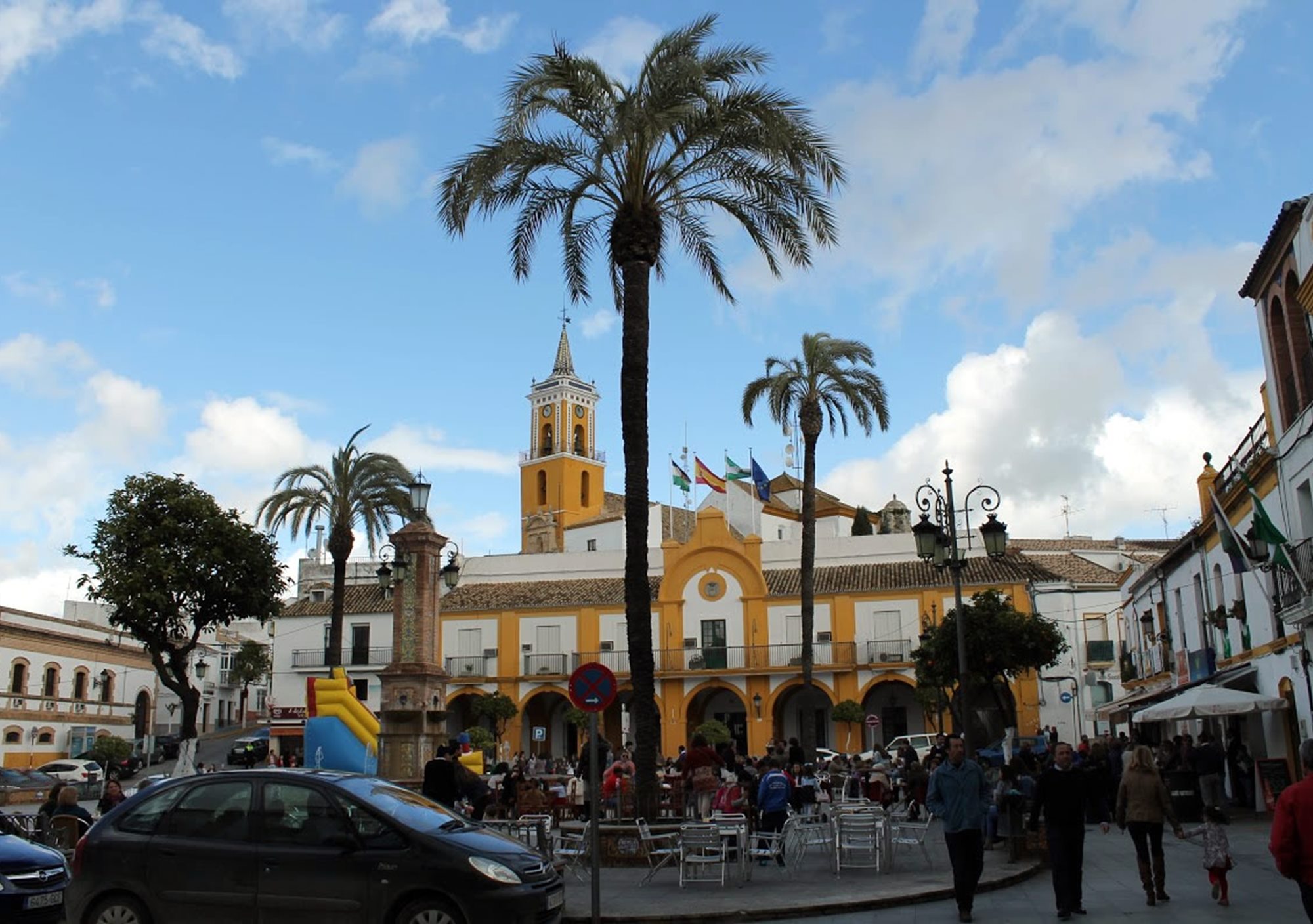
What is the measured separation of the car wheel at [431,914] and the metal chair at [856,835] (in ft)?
19.9

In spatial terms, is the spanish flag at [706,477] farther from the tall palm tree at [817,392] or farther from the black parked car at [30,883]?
the black parked car at [30,883]

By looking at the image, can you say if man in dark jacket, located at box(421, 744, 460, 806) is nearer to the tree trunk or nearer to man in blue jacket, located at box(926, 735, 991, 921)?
man in blue jacket, located at box(926, 735, 991, 921)

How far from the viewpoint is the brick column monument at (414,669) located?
86.3 ft

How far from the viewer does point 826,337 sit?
32.3 m

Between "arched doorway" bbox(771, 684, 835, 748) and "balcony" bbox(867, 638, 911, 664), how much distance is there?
7.68 feet

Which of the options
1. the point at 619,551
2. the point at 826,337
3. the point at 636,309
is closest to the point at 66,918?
the point at 636,309

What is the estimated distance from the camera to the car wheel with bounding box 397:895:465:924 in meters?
8.51

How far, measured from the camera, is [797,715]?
159ft

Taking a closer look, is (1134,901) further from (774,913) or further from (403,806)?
(403,806)

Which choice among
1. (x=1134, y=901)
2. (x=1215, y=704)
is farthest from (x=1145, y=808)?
(x=1215, y=704)

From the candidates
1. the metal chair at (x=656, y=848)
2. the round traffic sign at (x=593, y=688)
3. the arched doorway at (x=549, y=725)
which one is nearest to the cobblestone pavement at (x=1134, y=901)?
the metal chair at (x=656, y=848)

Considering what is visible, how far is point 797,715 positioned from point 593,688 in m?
38.8

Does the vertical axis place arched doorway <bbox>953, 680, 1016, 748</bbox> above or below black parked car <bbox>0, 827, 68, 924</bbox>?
above

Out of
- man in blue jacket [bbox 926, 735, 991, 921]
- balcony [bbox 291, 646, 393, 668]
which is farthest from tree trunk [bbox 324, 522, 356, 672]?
man in blue jacket [bbox 926, 735, 991, 921]
